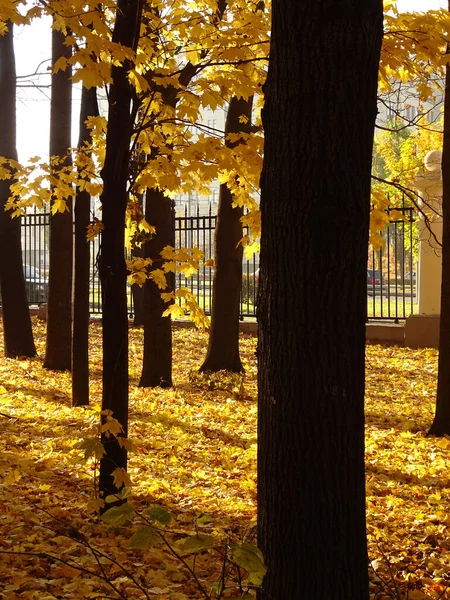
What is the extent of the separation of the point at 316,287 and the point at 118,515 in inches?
43.2

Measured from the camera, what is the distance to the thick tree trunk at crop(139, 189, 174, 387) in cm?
909

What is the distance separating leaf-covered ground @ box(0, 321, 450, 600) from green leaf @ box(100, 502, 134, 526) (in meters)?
0.15

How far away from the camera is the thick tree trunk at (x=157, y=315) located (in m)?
9.09

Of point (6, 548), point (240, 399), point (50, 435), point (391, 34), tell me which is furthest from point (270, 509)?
point (240, 399)

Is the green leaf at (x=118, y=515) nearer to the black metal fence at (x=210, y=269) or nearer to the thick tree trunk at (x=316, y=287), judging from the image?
the thick tree trunk at (x=316, y=287)

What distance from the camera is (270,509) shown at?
2.56 m

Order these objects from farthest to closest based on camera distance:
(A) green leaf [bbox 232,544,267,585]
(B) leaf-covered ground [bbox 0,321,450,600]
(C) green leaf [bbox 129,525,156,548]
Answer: (B) leaf-covered ground [bbox 0,321,450,600]
(C) green leaf [bbox 129,525,156,548]
(A) green leaf [bbox 232,544,267,585]

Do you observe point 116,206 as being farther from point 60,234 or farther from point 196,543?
point 60,234

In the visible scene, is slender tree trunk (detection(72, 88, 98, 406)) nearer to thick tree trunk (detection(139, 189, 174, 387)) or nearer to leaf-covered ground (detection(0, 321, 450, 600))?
leaf-covered ground (detection(0, 321, 450, 600))

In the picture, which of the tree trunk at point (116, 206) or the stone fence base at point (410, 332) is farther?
the stone fence base at point (410, 332)

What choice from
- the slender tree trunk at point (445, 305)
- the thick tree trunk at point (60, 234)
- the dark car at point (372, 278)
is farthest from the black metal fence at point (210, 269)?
the thick tree trunk at point (60, 234)

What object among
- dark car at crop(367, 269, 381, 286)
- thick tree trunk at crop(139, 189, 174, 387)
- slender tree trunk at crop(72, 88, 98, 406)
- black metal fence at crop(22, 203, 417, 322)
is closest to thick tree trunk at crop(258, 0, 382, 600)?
black metal fence at crop(22, 203, 417, 322)

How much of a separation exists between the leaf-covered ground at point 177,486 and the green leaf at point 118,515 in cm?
15

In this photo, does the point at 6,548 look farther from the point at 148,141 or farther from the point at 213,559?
the point at 148,141
